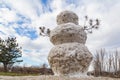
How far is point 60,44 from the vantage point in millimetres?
8562

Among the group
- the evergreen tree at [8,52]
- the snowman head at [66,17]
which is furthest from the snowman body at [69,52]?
the evergreen tree at [8,52]

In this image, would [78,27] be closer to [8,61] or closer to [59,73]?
[59,73]

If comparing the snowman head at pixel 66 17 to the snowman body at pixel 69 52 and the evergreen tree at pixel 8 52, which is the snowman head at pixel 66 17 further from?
the evergreen tree at pixel 8 52

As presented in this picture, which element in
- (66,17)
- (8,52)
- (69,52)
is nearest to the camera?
(69,52)

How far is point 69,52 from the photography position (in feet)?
26.0

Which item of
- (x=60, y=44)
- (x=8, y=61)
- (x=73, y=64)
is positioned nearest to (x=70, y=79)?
(x=73, y=64)


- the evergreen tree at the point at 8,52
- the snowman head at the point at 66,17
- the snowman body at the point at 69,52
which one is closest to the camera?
the snowman body at the point at 69,52

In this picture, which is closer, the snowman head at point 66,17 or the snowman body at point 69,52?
the snowman body at point 69,52

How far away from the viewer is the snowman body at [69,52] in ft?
25.8

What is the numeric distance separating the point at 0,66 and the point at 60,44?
2691cm

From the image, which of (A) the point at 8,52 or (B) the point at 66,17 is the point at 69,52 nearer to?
(B) the point at 66,17

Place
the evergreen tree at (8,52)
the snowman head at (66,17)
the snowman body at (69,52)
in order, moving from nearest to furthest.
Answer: the snowman body at (69,52) < the snowman head at (66,17) < the evergreen tree at (8,52)

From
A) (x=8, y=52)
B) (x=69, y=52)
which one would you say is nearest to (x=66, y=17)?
(x=69, y=52)

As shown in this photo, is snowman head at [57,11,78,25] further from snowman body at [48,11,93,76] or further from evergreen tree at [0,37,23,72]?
evergreen tree at [0,37,23,72]
